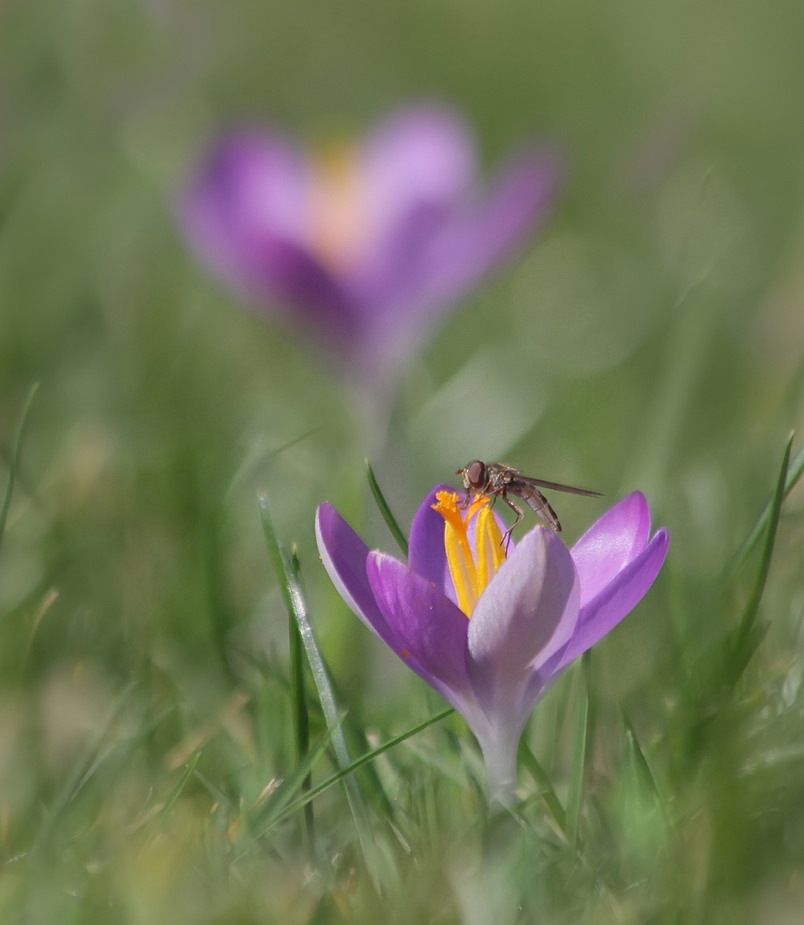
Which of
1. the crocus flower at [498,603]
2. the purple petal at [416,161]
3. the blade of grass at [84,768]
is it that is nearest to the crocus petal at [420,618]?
the crocus flower at [498,603]

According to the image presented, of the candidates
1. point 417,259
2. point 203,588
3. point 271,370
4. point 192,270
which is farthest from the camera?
point 192,270

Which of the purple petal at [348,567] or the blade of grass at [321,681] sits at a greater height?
the purple petal at [348,567]

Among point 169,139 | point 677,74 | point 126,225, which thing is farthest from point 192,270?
point 677,74

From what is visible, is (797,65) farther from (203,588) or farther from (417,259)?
(203,588)

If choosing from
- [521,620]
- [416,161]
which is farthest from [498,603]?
[416,161]

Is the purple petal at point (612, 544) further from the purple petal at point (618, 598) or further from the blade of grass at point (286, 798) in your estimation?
the blade of grass at point (286, 798)
